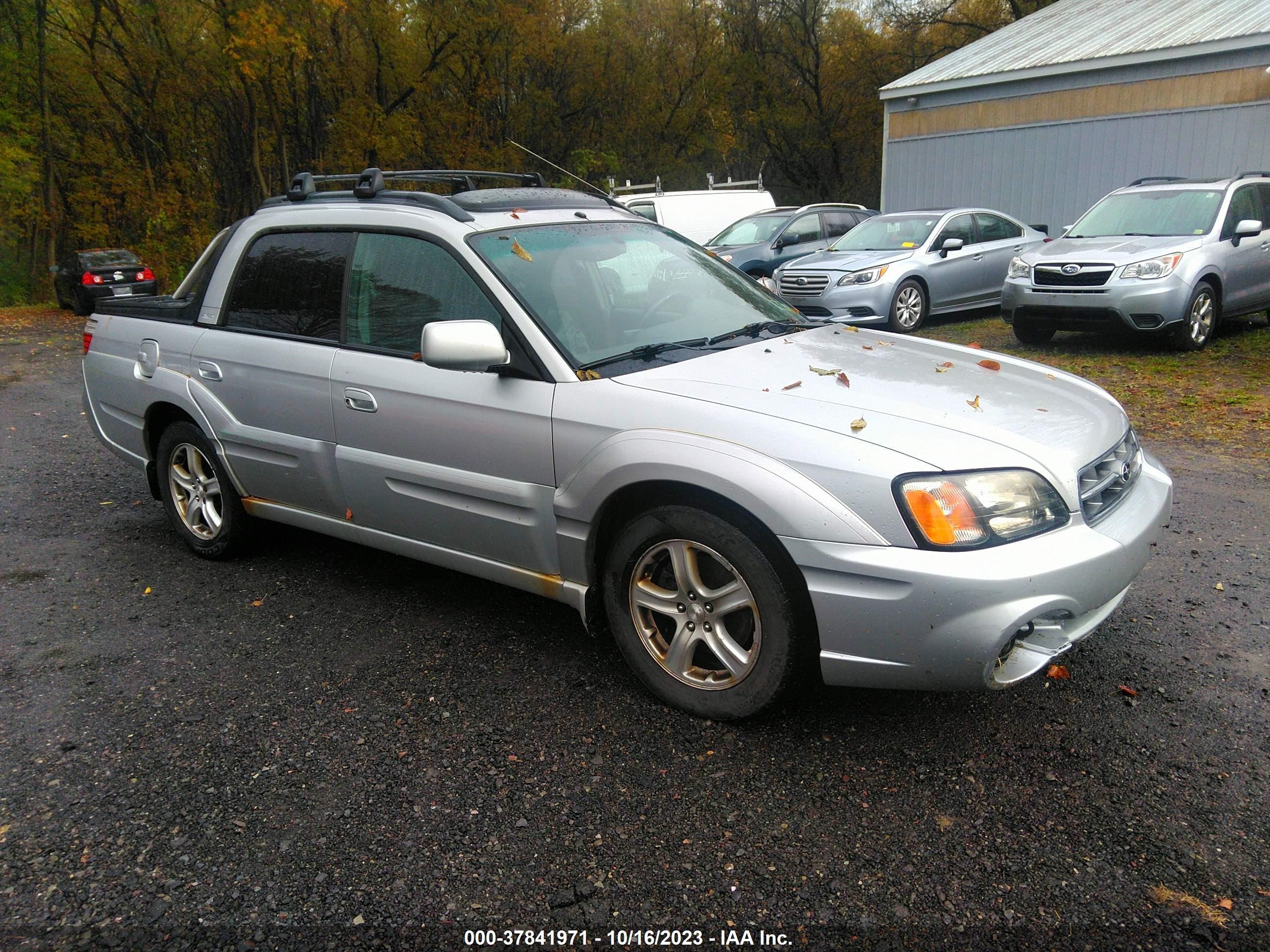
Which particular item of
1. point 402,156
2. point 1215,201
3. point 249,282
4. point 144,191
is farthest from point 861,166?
point 249,282

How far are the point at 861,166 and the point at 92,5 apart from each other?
2730 cm

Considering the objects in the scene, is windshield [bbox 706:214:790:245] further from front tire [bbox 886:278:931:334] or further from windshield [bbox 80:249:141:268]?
windshield [bbox 80:249:141:268]

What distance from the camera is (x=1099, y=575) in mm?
2885

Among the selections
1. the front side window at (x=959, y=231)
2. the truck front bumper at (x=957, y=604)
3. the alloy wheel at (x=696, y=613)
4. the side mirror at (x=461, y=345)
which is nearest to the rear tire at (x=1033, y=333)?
the front side window at (x=959, y=231)

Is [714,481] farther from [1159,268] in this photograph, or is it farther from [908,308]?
[908,308]

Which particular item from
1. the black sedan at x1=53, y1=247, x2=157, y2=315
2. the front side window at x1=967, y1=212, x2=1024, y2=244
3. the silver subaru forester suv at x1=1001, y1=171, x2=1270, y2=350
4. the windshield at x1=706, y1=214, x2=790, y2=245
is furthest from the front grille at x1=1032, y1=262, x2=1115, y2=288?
the black sedan at x1=53, y1=247, x2=157, y2=315

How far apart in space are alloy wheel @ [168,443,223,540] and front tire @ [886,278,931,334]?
8667 millimetres

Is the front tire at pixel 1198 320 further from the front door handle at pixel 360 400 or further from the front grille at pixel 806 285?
the front door handle at pixel 360 400

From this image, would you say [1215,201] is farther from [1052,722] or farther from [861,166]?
[861,166]

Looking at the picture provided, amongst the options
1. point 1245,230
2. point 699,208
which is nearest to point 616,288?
point 1245,230

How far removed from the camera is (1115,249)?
981 centimetres

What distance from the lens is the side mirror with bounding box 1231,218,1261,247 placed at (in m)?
9.76

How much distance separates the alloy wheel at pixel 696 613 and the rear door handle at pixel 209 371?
8.18 ft

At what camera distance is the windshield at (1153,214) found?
10.0 metres
